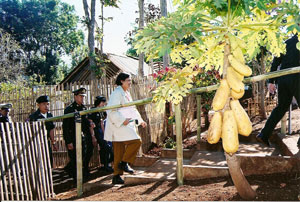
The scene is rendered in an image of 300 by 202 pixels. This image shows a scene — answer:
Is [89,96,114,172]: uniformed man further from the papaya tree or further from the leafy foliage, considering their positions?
the papaya tree

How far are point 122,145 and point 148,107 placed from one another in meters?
2.81

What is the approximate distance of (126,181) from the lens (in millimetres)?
3902

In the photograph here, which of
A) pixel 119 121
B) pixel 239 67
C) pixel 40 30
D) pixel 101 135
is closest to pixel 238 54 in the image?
pixel 239 67

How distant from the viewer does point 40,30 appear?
1791 inches

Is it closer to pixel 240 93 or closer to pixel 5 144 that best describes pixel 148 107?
pixel 5 144

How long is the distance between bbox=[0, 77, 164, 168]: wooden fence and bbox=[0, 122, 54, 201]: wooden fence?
2808 mm

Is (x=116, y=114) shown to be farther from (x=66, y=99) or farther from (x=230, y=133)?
(x=66, y=99)

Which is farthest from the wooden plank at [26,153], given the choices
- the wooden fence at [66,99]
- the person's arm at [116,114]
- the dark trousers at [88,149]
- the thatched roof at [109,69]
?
the thatched roof at [109,69]

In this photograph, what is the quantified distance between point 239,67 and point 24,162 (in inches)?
121

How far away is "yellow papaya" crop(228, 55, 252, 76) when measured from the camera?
1.97 meters

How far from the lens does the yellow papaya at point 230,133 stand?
1948 millimetres

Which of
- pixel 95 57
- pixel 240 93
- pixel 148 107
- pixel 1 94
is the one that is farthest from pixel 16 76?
pixel 240 93

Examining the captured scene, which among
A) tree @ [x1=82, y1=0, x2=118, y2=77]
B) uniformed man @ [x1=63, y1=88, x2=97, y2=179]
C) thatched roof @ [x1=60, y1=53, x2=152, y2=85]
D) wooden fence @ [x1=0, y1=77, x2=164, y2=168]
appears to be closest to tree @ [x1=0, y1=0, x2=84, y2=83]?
thatched roof @ [x1=60, y1=53, x2=152, y2=85]

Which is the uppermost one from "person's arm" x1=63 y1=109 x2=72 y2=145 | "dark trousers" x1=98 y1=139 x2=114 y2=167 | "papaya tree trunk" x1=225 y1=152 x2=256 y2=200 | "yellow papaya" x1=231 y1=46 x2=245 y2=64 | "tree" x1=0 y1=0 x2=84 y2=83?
"tree" x1=0 y1=0 x2=84 y2=83
